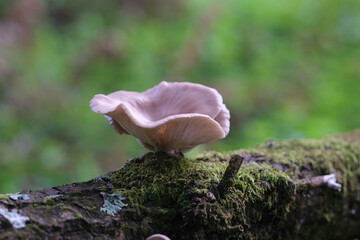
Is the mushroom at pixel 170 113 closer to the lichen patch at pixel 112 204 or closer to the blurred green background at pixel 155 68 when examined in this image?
the lichen patch at pixel 112 204

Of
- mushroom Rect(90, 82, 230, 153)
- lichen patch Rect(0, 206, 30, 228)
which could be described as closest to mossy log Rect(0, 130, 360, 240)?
lichen patch Rect(0, 206, 30, 228)

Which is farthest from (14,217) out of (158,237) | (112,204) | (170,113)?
(170,113)

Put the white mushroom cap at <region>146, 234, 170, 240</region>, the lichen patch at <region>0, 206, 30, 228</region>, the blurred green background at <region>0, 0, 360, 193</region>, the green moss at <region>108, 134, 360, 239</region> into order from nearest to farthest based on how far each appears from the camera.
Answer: the lichen patch at <region>0, 206, 30, 228</region> < the white mushroom cap at <region>146, 234, 170, 240</region> < the green moss at <region>108, 134, 360, 239</region> < the blurred green background at <region>0, 0, 360, 193</region>

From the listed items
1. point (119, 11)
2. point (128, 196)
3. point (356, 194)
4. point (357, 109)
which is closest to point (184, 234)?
point (128, 196)

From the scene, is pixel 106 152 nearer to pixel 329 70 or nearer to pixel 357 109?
pixel 357 109

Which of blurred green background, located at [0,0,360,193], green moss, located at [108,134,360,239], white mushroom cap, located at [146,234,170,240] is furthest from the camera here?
blurred green background, located at [0,0,360,193]

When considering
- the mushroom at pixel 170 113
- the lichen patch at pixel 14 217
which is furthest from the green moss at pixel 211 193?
the lichen patch at pixel 14 217

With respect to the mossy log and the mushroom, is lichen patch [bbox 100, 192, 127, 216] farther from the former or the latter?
the mushroom
